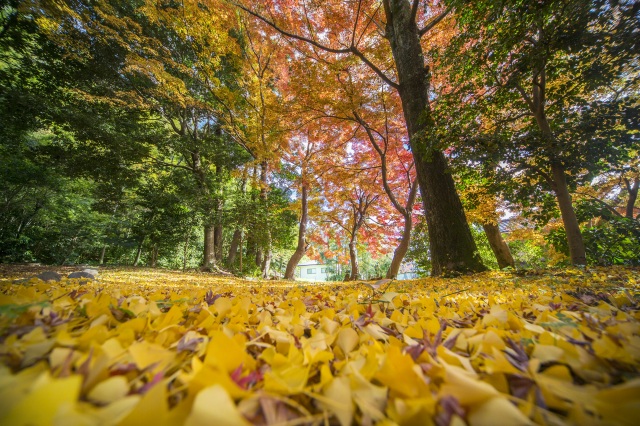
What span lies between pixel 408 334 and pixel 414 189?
22.3 feet

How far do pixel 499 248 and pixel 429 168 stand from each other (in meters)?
3.64

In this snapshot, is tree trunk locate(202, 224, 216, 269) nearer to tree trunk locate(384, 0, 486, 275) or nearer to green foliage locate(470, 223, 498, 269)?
tree trunk locate(384, 0, 486, 275)

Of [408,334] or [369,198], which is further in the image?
[369,198]

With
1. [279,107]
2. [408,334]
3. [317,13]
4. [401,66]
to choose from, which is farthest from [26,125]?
[408,334]

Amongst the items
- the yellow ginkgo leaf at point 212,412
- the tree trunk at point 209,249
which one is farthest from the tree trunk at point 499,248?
the tree trunk at point 209,249

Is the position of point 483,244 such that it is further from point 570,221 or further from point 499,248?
point 570,221

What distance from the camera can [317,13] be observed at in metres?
5.89

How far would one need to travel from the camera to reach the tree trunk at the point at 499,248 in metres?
5.68

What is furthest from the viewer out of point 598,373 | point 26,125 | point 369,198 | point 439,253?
point 369,198

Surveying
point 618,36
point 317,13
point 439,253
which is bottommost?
point 439,253

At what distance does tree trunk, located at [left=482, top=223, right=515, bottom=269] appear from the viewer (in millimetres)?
5684

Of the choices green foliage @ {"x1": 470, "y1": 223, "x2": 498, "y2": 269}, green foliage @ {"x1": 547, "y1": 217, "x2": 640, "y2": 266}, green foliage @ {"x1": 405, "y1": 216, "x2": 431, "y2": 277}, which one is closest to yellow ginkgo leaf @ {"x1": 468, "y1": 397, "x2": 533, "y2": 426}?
green foliage @ {"x1": 547, "y1": 217, "x2": 640, "y2": 266}

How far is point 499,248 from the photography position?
230 inches

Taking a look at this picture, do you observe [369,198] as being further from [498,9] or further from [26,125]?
[26,125]
